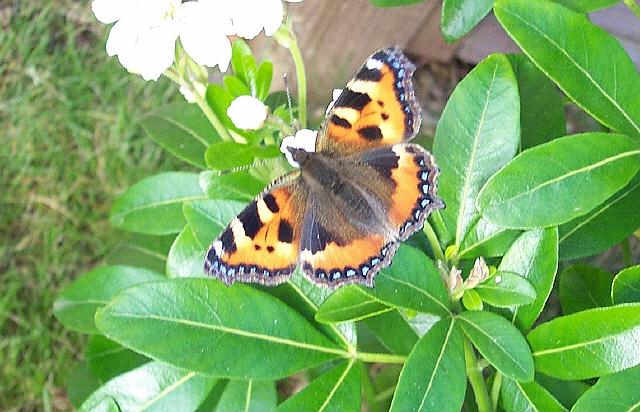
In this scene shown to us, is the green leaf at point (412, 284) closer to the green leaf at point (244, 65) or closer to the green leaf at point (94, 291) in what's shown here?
the green leaf at point (244, 65)

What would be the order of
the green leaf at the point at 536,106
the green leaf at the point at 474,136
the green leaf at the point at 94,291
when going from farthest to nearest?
the green leaf at the point at 94,291, the green leaf at the point at 536,106, the green leaf at the point at 474,136

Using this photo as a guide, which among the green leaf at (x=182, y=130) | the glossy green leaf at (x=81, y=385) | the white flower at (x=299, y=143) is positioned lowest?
the glossy green leaf at (x=81, y=385)

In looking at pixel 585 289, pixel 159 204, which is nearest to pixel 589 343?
pixel 585 289

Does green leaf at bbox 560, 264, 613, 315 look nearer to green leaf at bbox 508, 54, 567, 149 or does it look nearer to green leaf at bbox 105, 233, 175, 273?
green leaf at bbox 508, 54, 567, 149

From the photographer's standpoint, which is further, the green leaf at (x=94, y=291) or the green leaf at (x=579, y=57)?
the green leaf at (x=94, y=291)

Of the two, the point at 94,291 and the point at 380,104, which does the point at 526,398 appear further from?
the point at 94,291

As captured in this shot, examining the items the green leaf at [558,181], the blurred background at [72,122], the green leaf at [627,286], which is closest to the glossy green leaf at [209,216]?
the green leaf at [558,181]

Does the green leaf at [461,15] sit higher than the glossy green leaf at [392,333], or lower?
higher

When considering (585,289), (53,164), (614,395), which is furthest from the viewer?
(53,164)
